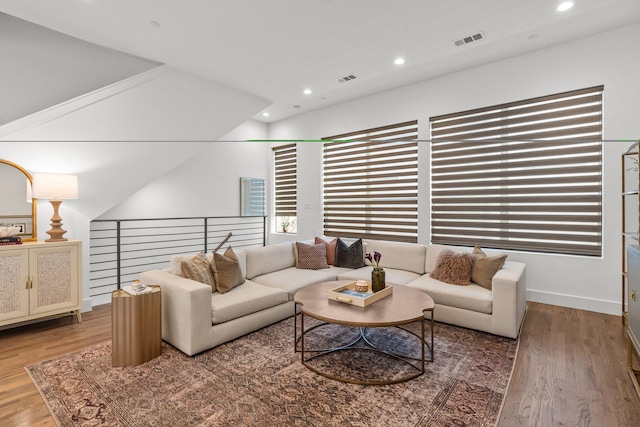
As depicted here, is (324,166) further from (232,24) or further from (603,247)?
(603,247)

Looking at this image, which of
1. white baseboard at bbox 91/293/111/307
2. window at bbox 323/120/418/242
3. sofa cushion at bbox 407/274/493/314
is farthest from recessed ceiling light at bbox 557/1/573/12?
white baseboard at bbox 91/293/111/307

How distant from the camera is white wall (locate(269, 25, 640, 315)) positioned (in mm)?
3244

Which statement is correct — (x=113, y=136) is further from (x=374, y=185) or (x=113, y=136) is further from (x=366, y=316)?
(x=374, y=185)

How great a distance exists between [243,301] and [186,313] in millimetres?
518

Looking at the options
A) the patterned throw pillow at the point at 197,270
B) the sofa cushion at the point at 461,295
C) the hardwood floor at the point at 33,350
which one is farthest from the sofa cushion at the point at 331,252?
the hardwood floor at the point at 33,350

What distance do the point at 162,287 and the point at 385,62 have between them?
3458mm

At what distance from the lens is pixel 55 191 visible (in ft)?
10.1

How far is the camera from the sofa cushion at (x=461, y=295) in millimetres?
2922

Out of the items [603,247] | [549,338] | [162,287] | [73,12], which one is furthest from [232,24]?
[603,247]

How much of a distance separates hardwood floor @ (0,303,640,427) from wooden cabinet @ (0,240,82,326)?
0.21 meters

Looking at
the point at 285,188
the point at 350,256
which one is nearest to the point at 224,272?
the point at 350,256

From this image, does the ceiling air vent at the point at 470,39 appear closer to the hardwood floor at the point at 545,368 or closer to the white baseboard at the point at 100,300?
the hardwood floor at the point at 545,368

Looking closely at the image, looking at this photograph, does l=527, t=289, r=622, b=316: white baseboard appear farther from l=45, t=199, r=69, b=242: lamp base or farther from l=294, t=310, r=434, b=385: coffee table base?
l=45, t=199, r=69, b=242: lamp base

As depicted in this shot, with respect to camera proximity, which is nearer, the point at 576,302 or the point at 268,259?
the point at 576,302
